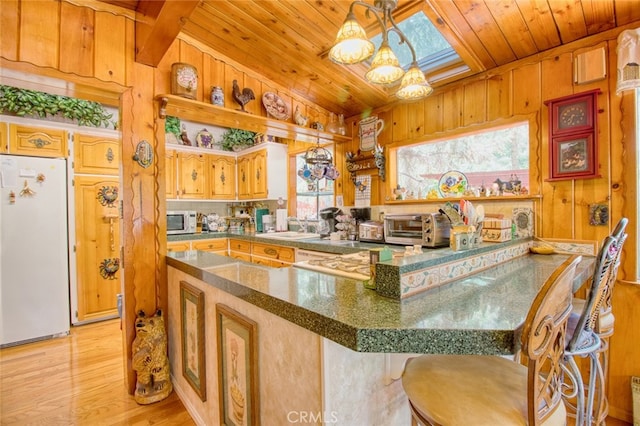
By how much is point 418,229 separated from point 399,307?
1.57 metres

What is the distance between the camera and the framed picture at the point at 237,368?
1211mm

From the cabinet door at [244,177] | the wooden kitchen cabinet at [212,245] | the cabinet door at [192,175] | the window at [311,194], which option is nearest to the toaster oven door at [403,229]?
the window at [311,194]

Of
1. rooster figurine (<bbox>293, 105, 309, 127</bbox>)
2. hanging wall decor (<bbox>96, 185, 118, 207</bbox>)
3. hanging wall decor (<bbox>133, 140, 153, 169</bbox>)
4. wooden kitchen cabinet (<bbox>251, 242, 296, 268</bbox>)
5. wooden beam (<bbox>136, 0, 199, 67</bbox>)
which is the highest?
wooden beam (<bbox>136, 0, 199, 67</bbox>)

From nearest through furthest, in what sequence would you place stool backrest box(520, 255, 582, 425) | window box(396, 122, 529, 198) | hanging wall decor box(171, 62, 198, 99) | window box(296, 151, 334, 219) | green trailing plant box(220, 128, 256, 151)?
stool backrest box(520, 255, 582, 425) < hanging wall decor box(171, 62, 198, 99) < window box(396, 122, 529, 198) < window box(296, 151, 334, 219) < green trailing plant box(220, 128, 256, 151)

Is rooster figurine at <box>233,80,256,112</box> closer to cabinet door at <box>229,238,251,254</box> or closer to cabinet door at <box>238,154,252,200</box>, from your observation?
cabinet door at <box>229,238,251,254</box>

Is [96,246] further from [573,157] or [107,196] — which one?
[573,157]

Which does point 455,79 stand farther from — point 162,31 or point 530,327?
point 530,327

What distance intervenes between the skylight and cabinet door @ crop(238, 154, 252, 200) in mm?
2686

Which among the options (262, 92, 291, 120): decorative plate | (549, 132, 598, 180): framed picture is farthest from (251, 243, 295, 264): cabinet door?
(549, 132, 598, 180): framed picture

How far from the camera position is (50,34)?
1.72 meters

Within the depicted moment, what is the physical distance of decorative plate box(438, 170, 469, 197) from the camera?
2.69 metres

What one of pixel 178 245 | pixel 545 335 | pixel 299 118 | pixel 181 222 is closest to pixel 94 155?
pixel 181 222

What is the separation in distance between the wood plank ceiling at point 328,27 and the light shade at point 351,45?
0.60 meters

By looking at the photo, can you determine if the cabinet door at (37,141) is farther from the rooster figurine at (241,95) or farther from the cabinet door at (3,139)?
the rooster figurine at (241,95)
